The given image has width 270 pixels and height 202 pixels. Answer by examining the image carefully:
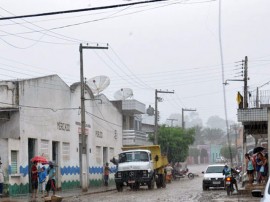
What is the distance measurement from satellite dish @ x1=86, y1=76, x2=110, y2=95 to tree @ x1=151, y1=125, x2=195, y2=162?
25.9 m

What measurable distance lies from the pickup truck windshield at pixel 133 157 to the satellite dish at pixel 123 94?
1969 centimetres

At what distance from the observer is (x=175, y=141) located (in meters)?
71.2

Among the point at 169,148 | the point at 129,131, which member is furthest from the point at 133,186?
the point at 169,148

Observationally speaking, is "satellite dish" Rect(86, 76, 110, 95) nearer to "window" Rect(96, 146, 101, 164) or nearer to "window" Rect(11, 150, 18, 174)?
"window" Rect(96, 146, 101, 164)

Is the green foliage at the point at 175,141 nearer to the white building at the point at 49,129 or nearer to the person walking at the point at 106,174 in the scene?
the white building at the point at 49,129

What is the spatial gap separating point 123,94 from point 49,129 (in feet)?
67.4

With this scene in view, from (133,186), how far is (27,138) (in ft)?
25.5

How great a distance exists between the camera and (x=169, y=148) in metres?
71.9

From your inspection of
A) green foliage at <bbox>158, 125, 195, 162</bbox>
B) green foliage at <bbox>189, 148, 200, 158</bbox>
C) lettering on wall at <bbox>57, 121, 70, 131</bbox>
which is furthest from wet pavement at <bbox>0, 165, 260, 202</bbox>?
green foliage at <bbox>189, 148, 200, 158</bbox>

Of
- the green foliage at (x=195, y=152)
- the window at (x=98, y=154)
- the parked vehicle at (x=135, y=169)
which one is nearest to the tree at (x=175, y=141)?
the window at (x=98, y=154)

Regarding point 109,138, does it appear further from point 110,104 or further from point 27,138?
point 27,138

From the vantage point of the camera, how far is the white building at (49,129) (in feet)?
103

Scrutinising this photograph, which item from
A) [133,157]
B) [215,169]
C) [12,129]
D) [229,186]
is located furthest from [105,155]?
[229,186]

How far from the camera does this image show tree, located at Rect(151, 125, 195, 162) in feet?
234
